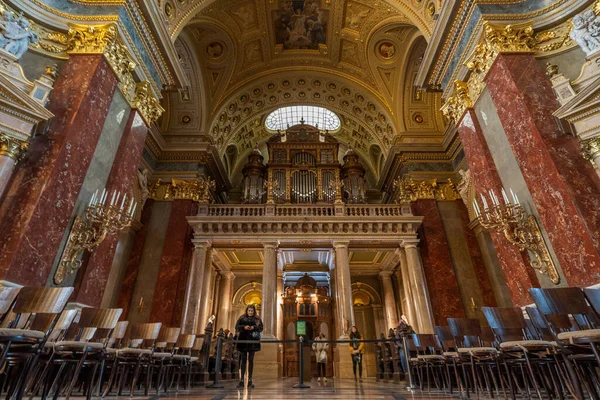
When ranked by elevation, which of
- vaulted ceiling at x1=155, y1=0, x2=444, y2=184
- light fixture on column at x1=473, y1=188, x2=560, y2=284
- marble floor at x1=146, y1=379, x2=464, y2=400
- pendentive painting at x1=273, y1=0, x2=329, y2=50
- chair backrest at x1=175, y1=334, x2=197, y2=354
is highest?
pendentive painting at x1=273, y1=0, x2=329, y2=50

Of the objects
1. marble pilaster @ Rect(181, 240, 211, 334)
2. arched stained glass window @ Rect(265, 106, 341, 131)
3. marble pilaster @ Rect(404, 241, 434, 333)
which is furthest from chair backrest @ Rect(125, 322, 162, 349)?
arched stained glass window @ Rect(265, 106, 341, 131)

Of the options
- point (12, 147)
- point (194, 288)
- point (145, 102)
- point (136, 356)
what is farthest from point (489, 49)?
point (194, 288)

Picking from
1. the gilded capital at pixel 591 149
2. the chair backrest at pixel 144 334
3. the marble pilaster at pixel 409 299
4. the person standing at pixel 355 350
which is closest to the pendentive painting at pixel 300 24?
the marble pilaster at pixel 409 299

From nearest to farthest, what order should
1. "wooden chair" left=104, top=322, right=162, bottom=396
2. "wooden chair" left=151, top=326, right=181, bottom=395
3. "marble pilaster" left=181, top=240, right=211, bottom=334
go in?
"wooden chair" left=104, top=322, right=162, bottom=396 → "wooden chair" left=151, top=326, right=181, bottom=395 → "marble pilaster" left=181, top=240, right=211, bottom=334

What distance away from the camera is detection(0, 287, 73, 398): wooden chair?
241 cm

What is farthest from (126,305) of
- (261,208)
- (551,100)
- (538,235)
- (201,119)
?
(551,100)

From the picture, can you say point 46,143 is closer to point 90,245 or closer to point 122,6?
point 90,245

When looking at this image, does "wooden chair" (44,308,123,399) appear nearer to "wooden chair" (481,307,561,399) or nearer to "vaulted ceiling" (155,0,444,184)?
"wooden chair" (481,307,561,399)

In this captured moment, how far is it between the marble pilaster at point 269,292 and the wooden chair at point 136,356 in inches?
199

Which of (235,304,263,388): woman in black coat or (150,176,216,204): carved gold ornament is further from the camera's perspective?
(150,176,216,204): carved gold ornament

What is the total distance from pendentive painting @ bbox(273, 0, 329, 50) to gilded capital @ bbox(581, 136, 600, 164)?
35.6 ft

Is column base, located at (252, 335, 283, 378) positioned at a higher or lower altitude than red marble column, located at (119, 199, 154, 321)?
lower

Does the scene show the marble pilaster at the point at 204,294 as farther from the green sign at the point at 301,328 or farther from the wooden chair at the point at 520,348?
the wooden chair at the point at 520,348

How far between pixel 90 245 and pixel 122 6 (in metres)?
5.20
